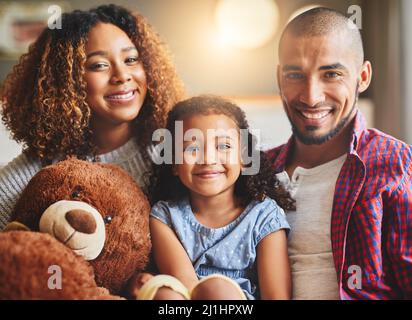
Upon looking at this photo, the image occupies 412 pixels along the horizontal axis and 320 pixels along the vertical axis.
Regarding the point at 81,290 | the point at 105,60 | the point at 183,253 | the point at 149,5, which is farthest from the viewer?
the point at 149,5

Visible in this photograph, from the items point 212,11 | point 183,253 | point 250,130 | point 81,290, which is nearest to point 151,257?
point 183,253

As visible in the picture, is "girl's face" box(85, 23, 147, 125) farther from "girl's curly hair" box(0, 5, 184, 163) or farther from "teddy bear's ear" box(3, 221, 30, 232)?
"teddy bear's ear" box(3, 221, 30, 232)

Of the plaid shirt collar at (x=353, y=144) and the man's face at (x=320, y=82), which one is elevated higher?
the man's face at (x=320, y=82)

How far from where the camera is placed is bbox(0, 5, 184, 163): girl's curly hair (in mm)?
1088

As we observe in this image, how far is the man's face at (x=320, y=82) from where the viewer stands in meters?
0.97

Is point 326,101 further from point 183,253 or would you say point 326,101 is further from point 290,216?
point 183,253

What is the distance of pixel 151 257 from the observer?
3.21 ft

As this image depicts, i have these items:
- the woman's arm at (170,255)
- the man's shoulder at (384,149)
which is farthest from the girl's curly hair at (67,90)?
the man's shoulder at (384,149)

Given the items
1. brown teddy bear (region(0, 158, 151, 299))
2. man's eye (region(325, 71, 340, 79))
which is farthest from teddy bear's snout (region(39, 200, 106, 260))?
man's eye (region(325, 71, 340, 79))

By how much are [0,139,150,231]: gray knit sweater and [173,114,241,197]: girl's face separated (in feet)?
0.47

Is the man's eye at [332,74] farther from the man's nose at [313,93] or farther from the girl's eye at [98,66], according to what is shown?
the girl's eye at [98,66]

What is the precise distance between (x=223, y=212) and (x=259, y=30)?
486 mm

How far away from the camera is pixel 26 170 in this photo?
1107 mm

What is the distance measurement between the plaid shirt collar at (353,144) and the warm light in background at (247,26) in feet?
0.90
